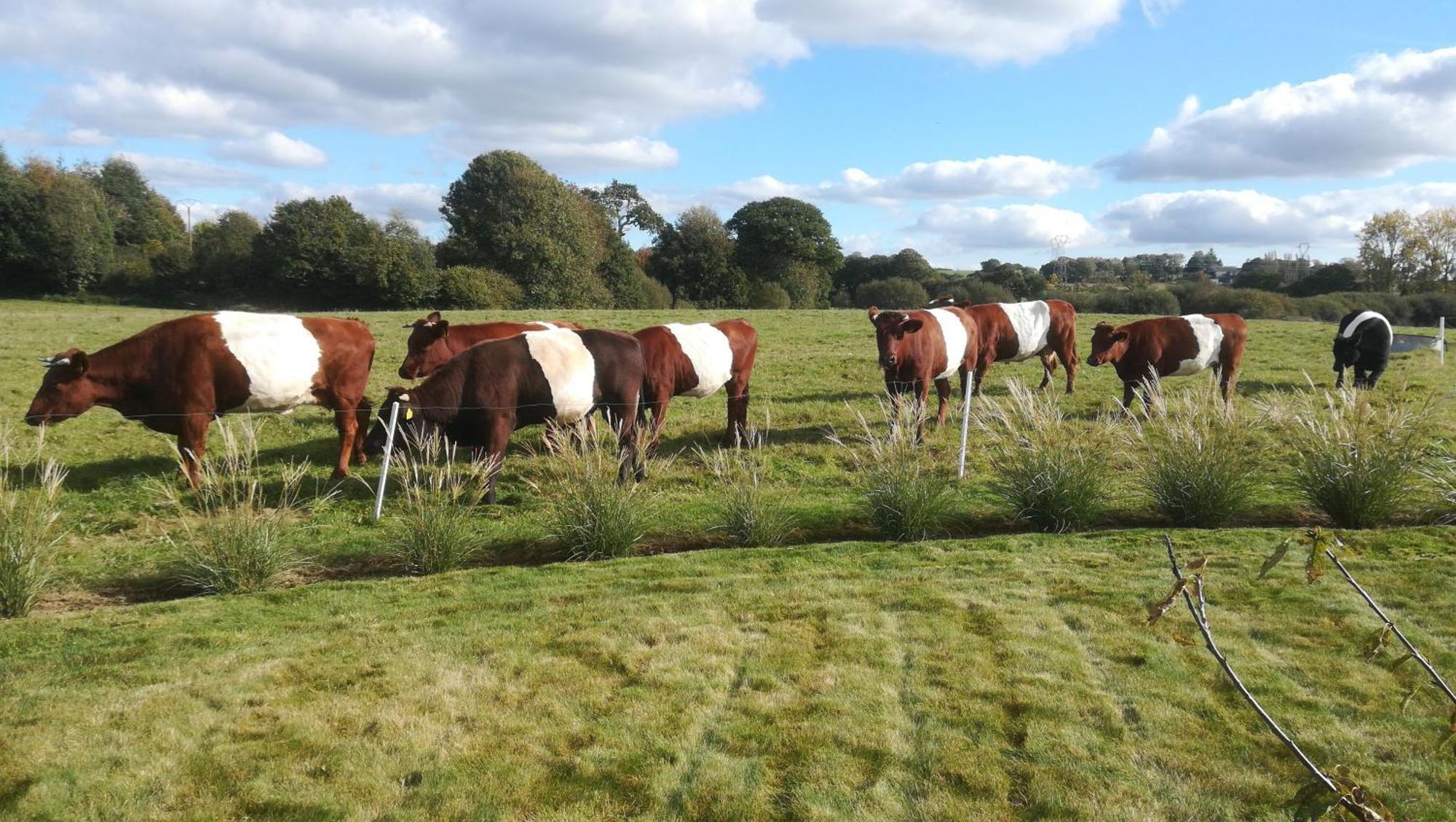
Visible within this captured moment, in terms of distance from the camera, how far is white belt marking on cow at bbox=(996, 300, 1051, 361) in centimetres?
1585

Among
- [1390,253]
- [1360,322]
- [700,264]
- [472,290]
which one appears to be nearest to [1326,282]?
[1390,253]

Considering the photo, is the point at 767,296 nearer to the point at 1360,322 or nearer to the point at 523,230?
the point at 523,230

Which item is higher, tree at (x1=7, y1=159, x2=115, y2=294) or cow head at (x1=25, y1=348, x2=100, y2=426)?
tree at (x1=7, y1=159, x2=115, y2=294)

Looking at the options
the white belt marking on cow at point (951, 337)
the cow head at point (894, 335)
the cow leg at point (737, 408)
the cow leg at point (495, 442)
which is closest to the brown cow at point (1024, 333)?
the white belt marking on cow at point (951, 337)

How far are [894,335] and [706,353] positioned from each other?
9.98 ft

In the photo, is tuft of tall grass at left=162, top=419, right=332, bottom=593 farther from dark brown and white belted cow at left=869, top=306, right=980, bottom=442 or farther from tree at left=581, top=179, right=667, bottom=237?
tree at left=581, top=179, right=667, bottom=237

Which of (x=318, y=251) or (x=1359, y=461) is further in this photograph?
(x=318, y=251)

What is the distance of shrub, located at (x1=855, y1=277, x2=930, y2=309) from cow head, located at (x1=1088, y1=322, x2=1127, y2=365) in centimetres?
3252

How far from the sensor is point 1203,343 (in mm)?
15203

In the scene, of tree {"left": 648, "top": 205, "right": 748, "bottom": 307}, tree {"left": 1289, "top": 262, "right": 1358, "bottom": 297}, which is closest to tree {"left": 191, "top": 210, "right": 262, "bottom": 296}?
tree {"left": 648, "top": 205, "right": 748, "bottom": 307}

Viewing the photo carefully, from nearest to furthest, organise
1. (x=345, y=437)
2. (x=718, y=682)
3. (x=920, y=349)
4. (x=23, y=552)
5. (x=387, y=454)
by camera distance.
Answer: (x=718, y=682), (x=23, y=552), (x=387, y=454), (x=345, y=437), (x=920, y=349)

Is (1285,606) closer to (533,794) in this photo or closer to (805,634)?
(805,634)

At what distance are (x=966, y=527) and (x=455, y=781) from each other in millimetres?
6068

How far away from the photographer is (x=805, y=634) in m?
5.77
